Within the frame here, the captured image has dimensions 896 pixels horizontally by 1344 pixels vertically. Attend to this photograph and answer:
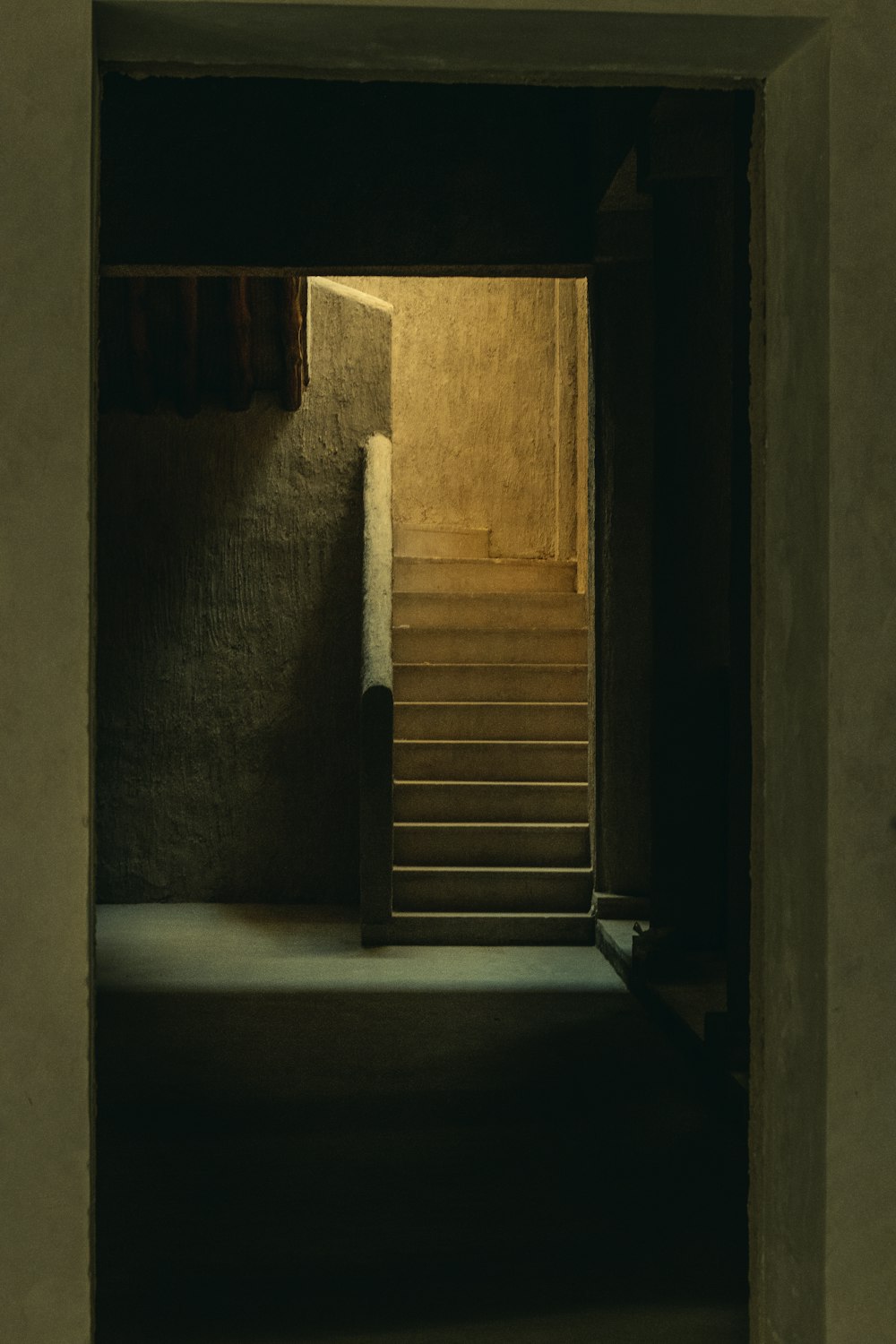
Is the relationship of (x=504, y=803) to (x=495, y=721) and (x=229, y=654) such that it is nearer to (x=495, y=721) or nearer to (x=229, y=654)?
(x=495, y=721)

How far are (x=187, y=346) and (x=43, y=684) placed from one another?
649cm

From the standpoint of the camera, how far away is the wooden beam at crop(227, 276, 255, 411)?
7984mm

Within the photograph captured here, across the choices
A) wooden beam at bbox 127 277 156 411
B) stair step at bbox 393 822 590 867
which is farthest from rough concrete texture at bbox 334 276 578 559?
stair step at bbox 393 822 590 867

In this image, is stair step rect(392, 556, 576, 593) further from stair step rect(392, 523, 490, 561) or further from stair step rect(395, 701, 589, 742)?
Answer: stair step rect(395, 701, 589, 742)

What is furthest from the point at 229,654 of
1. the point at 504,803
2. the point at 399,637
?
the point at 504,803

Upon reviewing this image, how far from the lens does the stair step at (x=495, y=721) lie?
7.93 m

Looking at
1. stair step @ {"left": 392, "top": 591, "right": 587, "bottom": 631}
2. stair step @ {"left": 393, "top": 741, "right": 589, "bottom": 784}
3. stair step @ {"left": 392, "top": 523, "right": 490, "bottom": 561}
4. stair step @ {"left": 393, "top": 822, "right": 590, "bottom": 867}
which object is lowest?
stair step @ {"left": 393, "top": 822, "right": 590, "bottom": 867}

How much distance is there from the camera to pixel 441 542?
36.7 ft

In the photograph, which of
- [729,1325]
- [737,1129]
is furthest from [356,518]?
[729,1325]

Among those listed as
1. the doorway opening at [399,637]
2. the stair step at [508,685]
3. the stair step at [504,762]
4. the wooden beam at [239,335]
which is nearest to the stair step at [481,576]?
the doorway opening at [399,637]

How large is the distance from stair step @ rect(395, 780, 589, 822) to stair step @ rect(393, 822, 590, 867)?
0.21 m

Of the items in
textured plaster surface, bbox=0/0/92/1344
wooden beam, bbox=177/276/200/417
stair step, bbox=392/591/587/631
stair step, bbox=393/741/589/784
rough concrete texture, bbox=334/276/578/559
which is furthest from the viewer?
rough concrete texture, bbox=334/276/578/559

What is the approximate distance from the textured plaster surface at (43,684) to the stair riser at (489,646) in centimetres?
660

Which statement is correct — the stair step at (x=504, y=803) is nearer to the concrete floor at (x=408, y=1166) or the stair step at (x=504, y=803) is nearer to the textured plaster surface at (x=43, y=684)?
the concrete floor at (x=408, y=1166)
